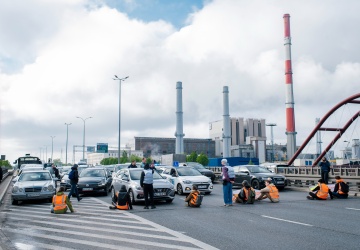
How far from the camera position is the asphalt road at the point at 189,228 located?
848cm

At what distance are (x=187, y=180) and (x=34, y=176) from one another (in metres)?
7.87

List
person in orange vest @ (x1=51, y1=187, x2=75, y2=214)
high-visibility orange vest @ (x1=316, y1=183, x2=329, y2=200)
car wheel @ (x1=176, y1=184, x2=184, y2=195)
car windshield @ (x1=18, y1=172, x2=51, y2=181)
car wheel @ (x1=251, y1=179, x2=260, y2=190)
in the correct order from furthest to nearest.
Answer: car wheel @ (x1=251, y1=179, x2=260, y2=190) < car wheel @ (x1=176, y1=184, x2=184, y2=195) < car windshield @ (x1=18, y1=172, x2=51, y2=181) < high-visibility orange vest @ (x1=316, y1=183, x2=329, y2=200) < person in orange vest @ (x1=51, y1=187, x2=75, y2=214)

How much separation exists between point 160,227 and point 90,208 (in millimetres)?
5969

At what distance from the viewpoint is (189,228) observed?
413 inches

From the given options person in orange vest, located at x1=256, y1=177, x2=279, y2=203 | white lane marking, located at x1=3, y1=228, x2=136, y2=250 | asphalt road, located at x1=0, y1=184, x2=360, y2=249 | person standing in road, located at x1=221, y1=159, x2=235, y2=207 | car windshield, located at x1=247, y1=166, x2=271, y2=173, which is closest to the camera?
white lane marking, located at x1=3, y1=228, x2=136, y2=250

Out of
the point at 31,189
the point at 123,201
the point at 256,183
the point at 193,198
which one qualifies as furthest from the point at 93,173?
the point at 256,183

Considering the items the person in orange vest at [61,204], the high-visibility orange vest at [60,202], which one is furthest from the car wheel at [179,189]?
the high-visibility orange vest at [60,202]

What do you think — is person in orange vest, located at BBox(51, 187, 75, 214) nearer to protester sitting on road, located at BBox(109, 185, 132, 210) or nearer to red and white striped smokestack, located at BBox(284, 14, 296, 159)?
protester sitting on road, located at BBox(109, 185, 132, 210)

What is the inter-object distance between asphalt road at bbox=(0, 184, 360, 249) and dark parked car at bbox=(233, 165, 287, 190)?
836 centimetres

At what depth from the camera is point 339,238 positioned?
8828mm

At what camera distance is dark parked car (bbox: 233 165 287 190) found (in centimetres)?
2405

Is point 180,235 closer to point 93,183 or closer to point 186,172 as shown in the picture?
point 186,172

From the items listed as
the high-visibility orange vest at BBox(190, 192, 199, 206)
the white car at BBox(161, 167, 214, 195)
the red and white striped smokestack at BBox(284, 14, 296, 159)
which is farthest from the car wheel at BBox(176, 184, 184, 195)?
the red and white striped smokestack at BBox(284, 14, 296, 159)

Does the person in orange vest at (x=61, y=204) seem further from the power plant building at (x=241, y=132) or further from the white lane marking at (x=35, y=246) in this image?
the power plant building at (x=241, y=132)
